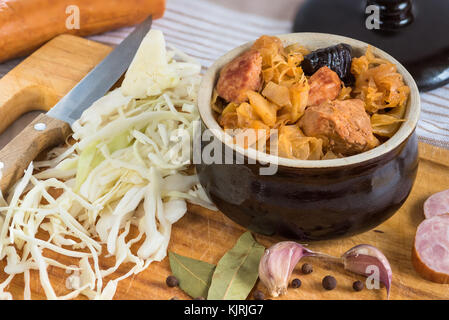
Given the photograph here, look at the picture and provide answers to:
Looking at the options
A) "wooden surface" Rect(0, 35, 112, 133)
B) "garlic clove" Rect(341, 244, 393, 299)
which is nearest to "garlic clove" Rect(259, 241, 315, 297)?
"garlic clove" Rect(341, 244, 393, 299)

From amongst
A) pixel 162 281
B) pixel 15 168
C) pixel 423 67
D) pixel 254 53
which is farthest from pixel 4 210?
pixel 423 67

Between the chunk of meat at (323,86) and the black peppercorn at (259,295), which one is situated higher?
the chunk of meat at (323,86)

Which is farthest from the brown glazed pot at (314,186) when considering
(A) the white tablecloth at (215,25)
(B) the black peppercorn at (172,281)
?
(A) the white tablecloth at (215,25)

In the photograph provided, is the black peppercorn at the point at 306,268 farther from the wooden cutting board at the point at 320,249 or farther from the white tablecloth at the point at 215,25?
the white tablecloth at the point at 215,25

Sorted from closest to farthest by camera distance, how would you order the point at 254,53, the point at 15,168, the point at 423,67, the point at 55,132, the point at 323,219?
1. the point at 323,219
2. the point at 254,53
3. the point at 15,168
4. the point at 55,132
5. the point at 423,67

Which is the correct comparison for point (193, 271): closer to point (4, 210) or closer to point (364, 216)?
point (364, 216)

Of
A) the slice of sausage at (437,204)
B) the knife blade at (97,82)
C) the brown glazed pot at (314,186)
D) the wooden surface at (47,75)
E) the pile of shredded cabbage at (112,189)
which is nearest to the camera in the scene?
the brown glazed pot at (314,186)
